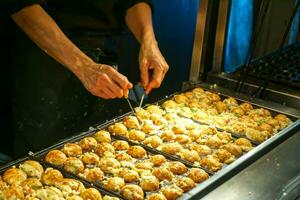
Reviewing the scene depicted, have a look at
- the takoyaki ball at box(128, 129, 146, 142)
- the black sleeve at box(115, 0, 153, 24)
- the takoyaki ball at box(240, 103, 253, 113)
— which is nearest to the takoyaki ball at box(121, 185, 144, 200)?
the takoyaki ball at box(128, 129, 146, 142)

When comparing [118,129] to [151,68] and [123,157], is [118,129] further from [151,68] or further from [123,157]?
[151,68]

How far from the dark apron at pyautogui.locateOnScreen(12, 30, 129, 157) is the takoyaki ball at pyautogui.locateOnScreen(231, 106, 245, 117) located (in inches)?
38.9

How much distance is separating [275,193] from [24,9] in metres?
1.39

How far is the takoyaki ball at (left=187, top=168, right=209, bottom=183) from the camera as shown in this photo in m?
2.07

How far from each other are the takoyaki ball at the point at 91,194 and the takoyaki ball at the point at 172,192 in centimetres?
26

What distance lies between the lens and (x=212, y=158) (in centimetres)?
224

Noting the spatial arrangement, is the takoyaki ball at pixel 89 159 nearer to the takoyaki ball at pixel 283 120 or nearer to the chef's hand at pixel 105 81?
the chef's hand at pixel 105 81

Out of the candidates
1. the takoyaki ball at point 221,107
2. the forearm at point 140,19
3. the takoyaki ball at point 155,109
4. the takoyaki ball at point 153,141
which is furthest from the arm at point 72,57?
the takoyaki ball at point 221,107

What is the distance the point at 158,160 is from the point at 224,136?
450 millimetres

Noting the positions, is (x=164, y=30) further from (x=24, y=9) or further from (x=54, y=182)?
(x=54, y=182)

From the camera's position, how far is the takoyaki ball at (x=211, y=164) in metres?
2.19

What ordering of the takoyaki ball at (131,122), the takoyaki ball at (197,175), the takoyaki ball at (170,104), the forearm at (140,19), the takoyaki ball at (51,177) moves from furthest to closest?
1. the forearm at (140,19)
2. the takoyaki ball at (170,104)
3. the takoyaki ball at (131,122)
4. the takoyaki ball at (197,175)
5. the takoyaki ball at (51,177)

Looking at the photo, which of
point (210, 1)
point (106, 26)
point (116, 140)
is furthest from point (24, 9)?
point (210, 1)

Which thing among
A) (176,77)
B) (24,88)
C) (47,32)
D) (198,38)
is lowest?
(176,77)
